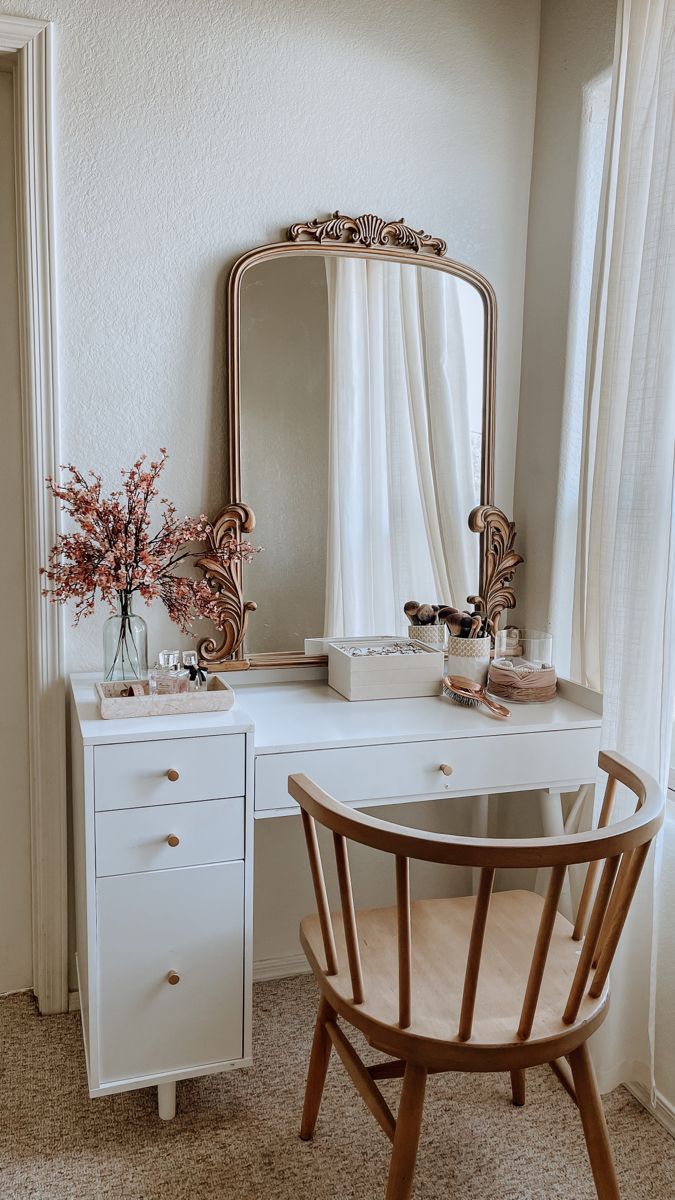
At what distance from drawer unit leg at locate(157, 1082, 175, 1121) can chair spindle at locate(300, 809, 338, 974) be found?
0.53 m

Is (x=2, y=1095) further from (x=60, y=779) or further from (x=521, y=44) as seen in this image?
(x=521, y=44)

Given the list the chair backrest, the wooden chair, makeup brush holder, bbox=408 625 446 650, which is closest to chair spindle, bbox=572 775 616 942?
the wooden chair

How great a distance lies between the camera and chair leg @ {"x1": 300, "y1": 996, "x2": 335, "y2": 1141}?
164 centimetres

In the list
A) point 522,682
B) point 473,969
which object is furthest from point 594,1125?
point 522,682

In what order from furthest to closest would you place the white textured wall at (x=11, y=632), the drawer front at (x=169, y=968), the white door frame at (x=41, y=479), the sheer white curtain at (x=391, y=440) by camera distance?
the sheer white curtain at (x=391, y=440) < the white textured wall at (x=11, y=632) < the white door frame at (x=41, y=479) < the drawer front at (x=169, y=968)

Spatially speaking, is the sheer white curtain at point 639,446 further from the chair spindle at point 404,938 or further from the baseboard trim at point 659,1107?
the chair spindle at point 404,938

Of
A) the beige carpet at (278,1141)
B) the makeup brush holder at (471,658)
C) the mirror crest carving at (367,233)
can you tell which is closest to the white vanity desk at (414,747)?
the makeup brush holder at (471,658)

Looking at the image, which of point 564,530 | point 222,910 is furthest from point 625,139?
point 222,910

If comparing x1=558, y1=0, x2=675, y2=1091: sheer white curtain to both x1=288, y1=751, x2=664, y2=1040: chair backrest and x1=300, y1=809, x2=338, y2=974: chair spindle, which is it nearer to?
x1=288, y1=751, x2=664, y2=1040: chair backrest

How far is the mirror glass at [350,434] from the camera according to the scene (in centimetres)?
208

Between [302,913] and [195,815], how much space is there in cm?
75

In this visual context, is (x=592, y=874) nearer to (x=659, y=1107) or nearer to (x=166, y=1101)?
(x=659, y=1107)

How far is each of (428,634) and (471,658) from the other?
0.14 m

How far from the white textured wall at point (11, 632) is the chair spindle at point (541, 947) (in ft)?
4.32
